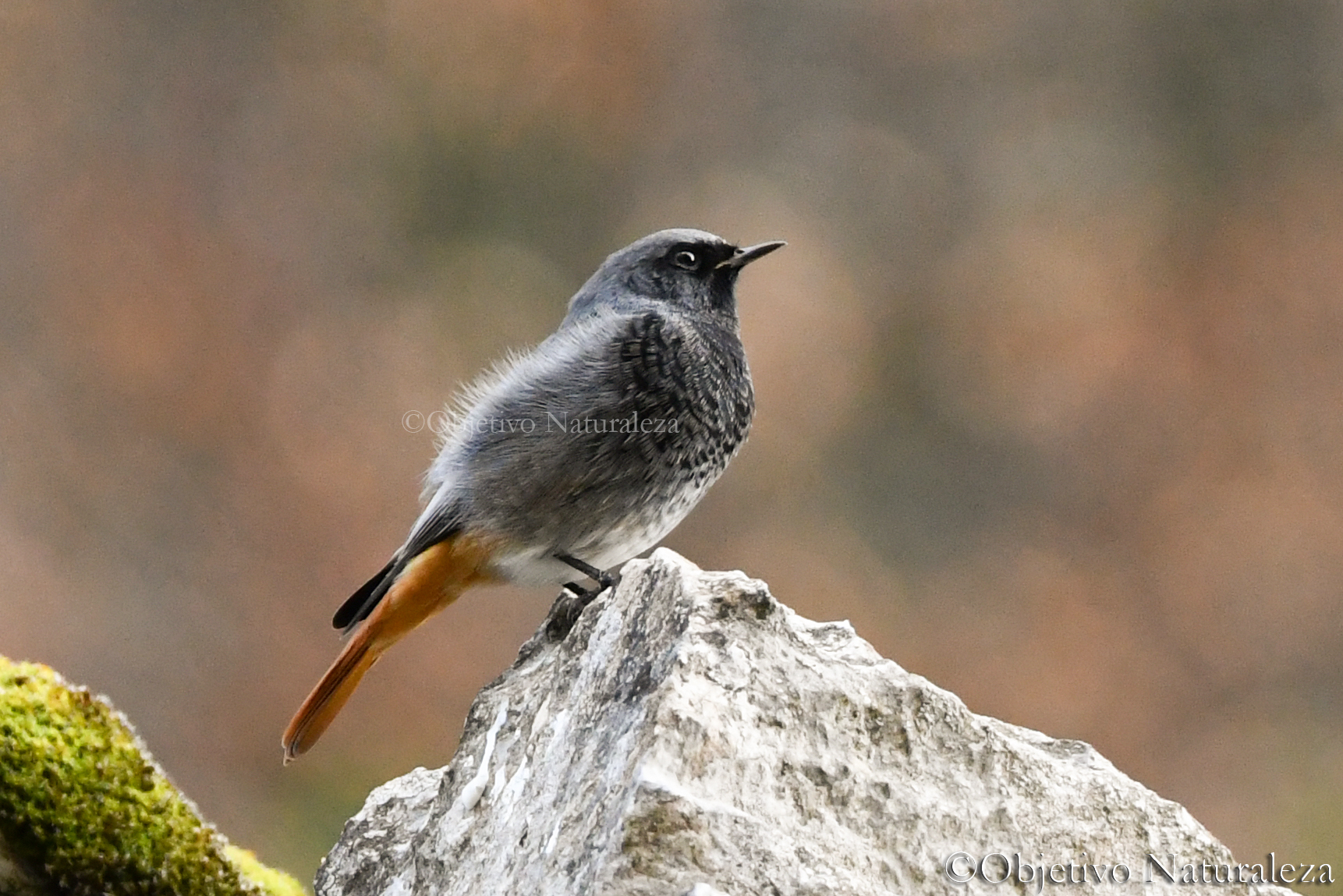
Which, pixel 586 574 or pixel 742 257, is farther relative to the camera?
pixel 742 257

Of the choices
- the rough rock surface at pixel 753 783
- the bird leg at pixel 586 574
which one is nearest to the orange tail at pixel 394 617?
the bird leg at pixel 586 574

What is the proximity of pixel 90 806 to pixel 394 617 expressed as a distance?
A: 1.36m

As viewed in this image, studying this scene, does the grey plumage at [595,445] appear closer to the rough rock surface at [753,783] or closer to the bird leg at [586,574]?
the bird leg at [586,574]

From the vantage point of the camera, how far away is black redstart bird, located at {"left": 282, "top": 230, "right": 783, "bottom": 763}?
354 centimetres

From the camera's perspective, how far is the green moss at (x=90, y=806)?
7.18ft

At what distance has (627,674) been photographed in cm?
228

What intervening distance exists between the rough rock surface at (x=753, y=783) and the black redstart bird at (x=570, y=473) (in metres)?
0.95

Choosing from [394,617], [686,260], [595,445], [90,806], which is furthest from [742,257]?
[90,806]

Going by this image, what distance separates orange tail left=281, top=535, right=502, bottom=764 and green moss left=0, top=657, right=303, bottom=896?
1072 millimetres

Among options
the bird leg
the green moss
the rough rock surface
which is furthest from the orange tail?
the green moss

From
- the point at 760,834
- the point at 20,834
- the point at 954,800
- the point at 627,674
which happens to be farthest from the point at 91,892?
the point at 954,800

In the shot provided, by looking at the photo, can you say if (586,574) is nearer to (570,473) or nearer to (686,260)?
(570,473)

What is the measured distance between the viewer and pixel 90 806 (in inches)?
88.3

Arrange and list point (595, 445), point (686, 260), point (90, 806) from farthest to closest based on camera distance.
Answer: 1. point (686, 260)
2. point (595, 445)
3. point (90, 806)
